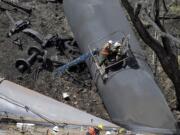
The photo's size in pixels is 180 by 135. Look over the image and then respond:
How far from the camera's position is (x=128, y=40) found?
750 inches

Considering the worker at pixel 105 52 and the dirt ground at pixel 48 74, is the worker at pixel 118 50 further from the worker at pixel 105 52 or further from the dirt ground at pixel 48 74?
the dirt ground at pixel 48 74

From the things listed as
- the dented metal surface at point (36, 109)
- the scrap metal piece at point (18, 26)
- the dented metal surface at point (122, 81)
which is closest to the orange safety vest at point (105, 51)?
the dented metal surface at point (122, 81)

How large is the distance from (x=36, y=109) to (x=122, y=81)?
2590 millimetres

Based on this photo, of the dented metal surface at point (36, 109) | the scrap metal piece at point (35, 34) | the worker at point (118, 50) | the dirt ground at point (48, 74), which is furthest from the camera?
the scrap metal piece at point (35, 34)

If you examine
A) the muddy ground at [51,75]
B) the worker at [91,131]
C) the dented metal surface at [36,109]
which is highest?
the muddy ground at [51,75]

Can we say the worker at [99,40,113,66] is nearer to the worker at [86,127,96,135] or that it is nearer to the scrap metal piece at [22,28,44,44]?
the worker at [86,127,96,135]

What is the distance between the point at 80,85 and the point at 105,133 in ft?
8.76

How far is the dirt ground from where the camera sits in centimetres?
1953

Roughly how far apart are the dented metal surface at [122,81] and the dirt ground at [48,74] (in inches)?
28.1

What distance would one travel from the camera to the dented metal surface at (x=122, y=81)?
1769 cm

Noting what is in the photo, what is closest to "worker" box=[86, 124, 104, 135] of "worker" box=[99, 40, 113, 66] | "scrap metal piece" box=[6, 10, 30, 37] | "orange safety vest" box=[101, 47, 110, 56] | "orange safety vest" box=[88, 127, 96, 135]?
"orange safety vest" box=[88, 127, 96, 135]

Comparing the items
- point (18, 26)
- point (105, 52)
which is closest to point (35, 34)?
point (18, 26)

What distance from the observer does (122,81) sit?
18.3 m

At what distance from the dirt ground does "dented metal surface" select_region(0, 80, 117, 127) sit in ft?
3.10
